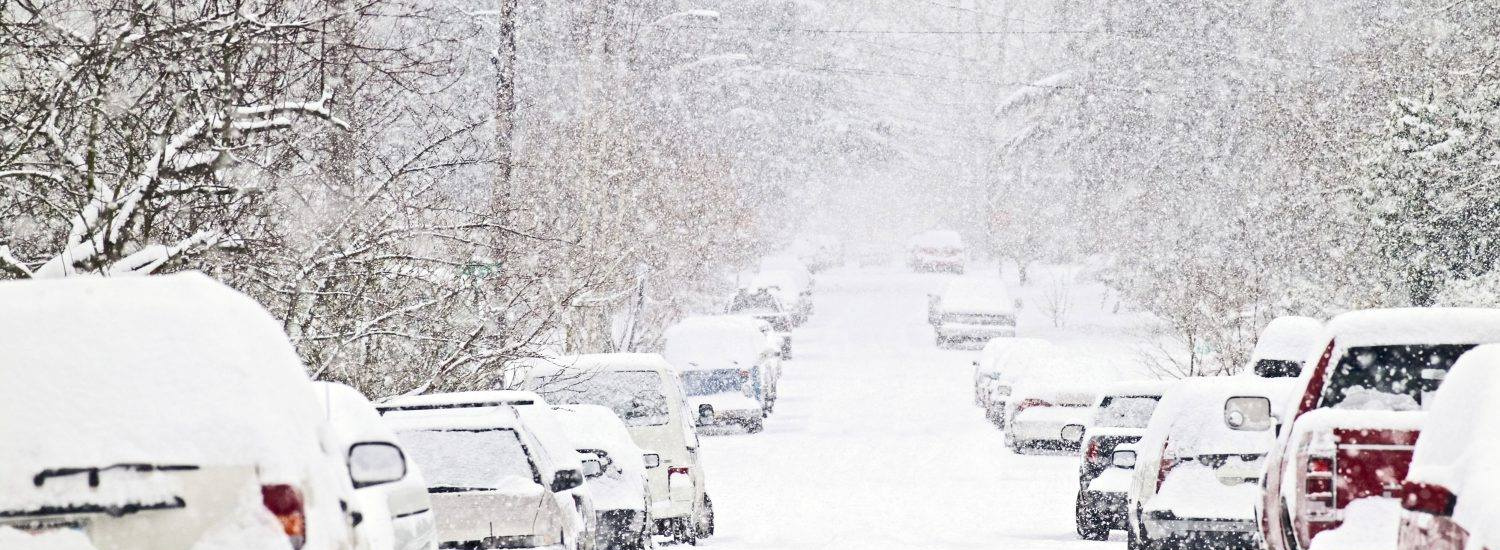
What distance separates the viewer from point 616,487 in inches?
545

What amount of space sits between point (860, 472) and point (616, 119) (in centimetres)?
1072

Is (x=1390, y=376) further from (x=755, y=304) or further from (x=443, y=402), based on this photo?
(x=755, y=304)

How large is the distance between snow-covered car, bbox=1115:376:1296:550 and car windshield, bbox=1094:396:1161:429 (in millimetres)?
5212

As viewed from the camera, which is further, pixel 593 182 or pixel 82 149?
pixel 593 182

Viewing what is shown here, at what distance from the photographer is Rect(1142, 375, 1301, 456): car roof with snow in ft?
42.1

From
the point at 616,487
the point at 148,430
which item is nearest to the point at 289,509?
the point at 148,430

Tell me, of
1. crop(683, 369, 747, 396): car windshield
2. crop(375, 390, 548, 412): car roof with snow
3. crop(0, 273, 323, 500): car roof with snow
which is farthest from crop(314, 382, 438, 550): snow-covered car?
crop(683, 369, 747, 396): car windshield

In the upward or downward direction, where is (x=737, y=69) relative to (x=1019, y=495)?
upward

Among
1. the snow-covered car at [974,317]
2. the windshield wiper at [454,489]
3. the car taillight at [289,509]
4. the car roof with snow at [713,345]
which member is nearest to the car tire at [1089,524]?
the windshield wiper at [454,489]

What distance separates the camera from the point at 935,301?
56656 mm

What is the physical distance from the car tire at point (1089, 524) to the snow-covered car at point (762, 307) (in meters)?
33.2

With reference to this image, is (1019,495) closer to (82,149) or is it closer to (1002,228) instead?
(82,149)

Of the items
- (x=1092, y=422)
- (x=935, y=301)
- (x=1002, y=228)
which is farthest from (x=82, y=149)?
(x=1002, y=228)

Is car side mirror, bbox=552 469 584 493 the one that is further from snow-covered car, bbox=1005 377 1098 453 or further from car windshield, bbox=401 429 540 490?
snow-covered car, bbox=1005 377 1098 453
